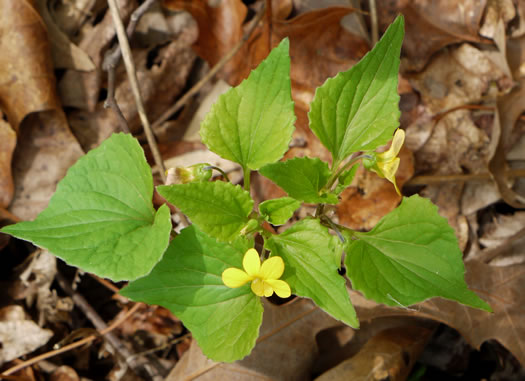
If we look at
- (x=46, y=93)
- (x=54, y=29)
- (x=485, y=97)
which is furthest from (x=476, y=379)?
(x=54, y=29)

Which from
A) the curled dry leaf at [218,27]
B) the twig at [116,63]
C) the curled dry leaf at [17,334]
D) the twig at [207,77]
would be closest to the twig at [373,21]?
the twig at [207,77]

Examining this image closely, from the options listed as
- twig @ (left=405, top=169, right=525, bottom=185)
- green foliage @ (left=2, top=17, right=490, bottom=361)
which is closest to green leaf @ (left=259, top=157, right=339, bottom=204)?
green foliage @ (left=2, top=17, right=490, bottom=361)

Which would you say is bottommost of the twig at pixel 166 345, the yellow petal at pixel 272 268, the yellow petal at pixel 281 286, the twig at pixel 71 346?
the twig at pixel 166 345

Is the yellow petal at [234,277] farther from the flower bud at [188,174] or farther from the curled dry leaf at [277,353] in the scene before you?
the curled dry leaf at [277,353]

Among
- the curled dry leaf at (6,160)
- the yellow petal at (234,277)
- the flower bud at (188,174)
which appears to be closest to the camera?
the yellow petal at (234,277)

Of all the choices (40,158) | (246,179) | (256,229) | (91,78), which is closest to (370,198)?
(246,179)

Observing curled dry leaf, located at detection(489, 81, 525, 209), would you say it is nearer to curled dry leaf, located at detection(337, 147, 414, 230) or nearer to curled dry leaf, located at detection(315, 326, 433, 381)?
curled dry leaf, located at detection(337, 147, 414, 230)
